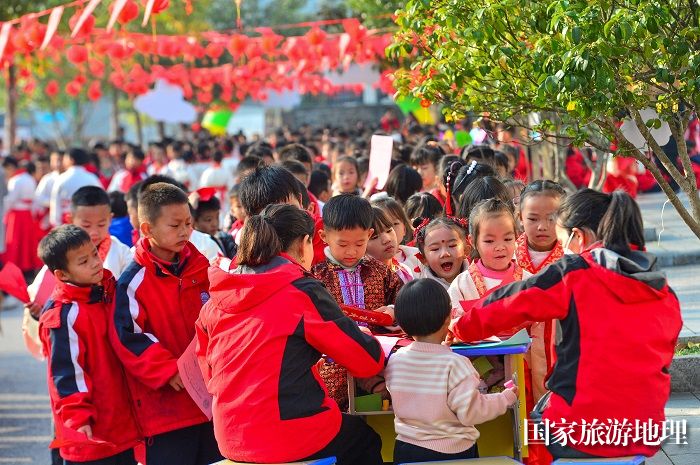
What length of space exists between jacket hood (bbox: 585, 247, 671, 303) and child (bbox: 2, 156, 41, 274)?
12817 millimetres

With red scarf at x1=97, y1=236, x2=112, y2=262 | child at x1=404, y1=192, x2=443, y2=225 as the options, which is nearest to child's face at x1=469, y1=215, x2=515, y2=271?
child at x1=404, y1=192, x2=443, y2=225

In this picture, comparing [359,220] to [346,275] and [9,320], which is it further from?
[9,320]

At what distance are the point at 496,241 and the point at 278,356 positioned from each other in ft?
4.67

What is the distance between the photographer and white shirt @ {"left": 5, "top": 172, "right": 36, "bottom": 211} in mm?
15836

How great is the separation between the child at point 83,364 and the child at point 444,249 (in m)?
1.53

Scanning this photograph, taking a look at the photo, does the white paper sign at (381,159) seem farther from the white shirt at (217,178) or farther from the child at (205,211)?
the white shirt at (217,178)

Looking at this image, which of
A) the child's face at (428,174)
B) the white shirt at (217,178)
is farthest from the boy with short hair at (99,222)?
the white shirt at (217,178)

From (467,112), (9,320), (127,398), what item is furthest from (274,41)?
(127,398)

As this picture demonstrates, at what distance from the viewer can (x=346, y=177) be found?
31.5 ft

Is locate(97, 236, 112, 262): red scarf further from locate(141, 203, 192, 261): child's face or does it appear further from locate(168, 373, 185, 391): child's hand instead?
locate(168, 373, 185, 391): child's hand

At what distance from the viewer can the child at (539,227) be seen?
5559 mm

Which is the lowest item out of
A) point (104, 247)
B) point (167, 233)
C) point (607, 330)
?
point (607, 330)

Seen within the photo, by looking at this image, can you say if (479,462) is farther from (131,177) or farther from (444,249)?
(131,177)

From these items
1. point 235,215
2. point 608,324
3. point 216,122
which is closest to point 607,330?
point 608,324
